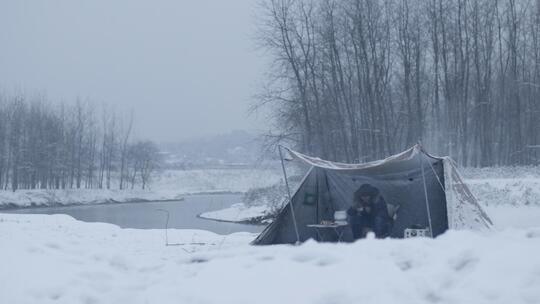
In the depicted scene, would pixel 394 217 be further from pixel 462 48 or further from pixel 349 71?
pixel 462 48

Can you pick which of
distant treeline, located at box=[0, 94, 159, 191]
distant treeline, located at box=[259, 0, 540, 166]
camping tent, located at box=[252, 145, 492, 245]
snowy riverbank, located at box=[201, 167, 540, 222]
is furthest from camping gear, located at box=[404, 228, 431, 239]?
Answer: distant treeline, located at box=[0, 94, 159, 191]

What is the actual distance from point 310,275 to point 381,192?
771 centimetres

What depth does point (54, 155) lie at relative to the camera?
205 feet

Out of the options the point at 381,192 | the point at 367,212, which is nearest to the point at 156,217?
the point at 381,192

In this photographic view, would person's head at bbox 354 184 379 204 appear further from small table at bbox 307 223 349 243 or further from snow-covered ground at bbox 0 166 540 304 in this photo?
snow-covered ground at bbox 0 166 540 304

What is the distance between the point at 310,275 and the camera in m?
5.44

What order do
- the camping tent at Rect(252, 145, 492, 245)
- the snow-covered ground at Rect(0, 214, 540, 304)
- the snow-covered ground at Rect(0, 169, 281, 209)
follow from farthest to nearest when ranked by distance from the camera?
the snow-covered ground at Rect(0, 169, 281, 209) < the camping tent at Rect(252, 145, 492, 245) < the snow-covered ground at Rect(0, 214, 540, 304)

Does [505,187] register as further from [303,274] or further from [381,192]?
[303,274]

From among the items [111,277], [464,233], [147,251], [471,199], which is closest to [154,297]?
[111,277]

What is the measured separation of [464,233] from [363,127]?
91.8 ft

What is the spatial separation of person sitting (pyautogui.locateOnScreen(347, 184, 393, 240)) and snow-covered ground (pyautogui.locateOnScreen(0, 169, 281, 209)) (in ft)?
68.5

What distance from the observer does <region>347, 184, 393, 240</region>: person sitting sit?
1179 cm

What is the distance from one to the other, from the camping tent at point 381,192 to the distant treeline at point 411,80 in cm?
1753

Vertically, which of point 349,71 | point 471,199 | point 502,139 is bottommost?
point 471,199
